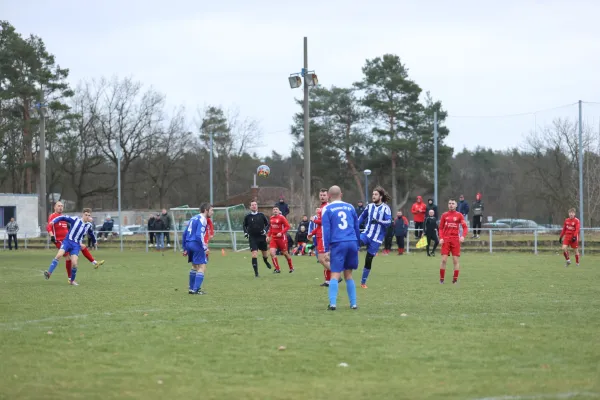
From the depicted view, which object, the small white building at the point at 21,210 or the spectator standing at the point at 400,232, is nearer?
the spectator standing at the point at 400,232

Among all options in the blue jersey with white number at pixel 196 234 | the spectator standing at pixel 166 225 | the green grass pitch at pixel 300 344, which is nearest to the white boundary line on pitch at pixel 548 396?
the green grass pitch at pixel 300 344

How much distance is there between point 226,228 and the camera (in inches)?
1599

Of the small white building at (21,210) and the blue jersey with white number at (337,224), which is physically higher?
the small white building at (21,210)

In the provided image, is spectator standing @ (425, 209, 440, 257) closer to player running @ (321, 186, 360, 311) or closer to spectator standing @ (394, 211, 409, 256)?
spectator standing @ (394, 211, 409, 256)

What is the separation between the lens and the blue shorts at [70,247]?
18.7 m

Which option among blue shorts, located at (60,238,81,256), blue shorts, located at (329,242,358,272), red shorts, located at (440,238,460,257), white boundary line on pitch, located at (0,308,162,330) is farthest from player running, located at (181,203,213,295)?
red shorts, located at (440,238,460,257)

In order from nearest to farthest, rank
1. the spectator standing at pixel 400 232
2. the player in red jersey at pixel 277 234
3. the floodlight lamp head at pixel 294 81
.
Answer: the player in red jersey at pixel 277 234 < the floodlight lamp head at pixel 294 81 < the spectator standing at pixel 400 232

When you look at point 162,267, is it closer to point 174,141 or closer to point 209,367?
point 209,367

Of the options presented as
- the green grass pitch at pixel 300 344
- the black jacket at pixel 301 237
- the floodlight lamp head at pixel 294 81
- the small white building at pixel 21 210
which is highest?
the floodlight lamp head at pixel 294 81

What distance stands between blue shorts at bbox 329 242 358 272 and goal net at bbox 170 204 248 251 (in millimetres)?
27366

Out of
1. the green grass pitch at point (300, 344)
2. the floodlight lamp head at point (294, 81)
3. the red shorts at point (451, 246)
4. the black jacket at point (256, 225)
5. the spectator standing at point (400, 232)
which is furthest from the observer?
the spectator standing at point (400, 232)

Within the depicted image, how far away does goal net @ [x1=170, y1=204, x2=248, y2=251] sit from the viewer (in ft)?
130

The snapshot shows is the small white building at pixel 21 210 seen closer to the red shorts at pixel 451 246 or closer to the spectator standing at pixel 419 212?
the spectator standing at pixel 419 212

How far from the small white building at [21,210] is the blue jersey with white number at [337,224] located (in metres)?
47.0
